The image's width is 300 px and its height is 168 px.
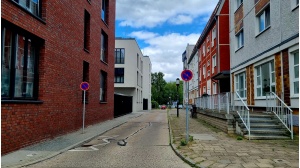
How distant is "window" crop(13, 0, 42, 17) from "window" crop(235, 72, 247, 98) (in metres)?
12.1

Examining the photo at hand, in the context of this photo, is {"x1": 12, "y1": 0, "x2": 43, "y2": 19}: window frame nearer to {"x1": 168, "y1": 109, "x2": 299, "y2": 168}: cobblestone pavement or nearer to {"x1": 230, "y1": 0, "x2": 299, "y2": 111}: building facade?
{"x1": 168, "y1": 109, "x2": 299, "y2": 168}: cobblestone pavement

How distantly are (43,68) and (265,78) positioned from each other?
10.1 m

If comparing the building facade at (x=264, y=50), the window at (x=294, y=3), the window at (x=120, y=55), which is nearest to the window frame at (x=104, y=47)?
the building facade at (x=264, y=50)

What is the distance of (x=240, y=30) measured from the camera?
17422 millimetres

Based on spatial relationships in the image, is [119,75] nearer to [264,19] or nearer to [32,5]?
[264,19]

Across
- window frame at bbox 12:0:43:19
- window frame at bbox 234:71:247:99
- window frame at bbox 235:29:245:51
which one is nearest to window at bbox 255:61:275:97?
window frame at bbox 234:71:247:99

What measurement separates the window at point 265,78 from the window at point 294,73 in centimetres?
204

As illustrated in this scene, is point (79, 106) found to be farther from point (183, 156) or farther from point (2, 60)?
point (183, 156)

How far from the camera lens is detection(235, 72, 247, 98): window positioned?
16922 mm

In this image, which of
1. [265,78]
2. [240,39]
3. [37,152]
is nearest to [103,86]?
[240,39]

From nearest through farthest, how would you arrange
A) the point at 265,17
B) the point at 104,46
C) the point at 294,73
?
the point at 294,73 < the point at 265,17 < the point at 104,46

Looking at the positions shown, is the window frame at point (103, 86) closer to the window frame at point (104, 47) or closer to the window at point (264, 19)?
the window frame at point (104, 47)

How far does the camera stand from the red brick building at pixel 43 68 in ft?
26.4

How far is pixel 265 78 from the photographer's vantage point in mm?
13656
